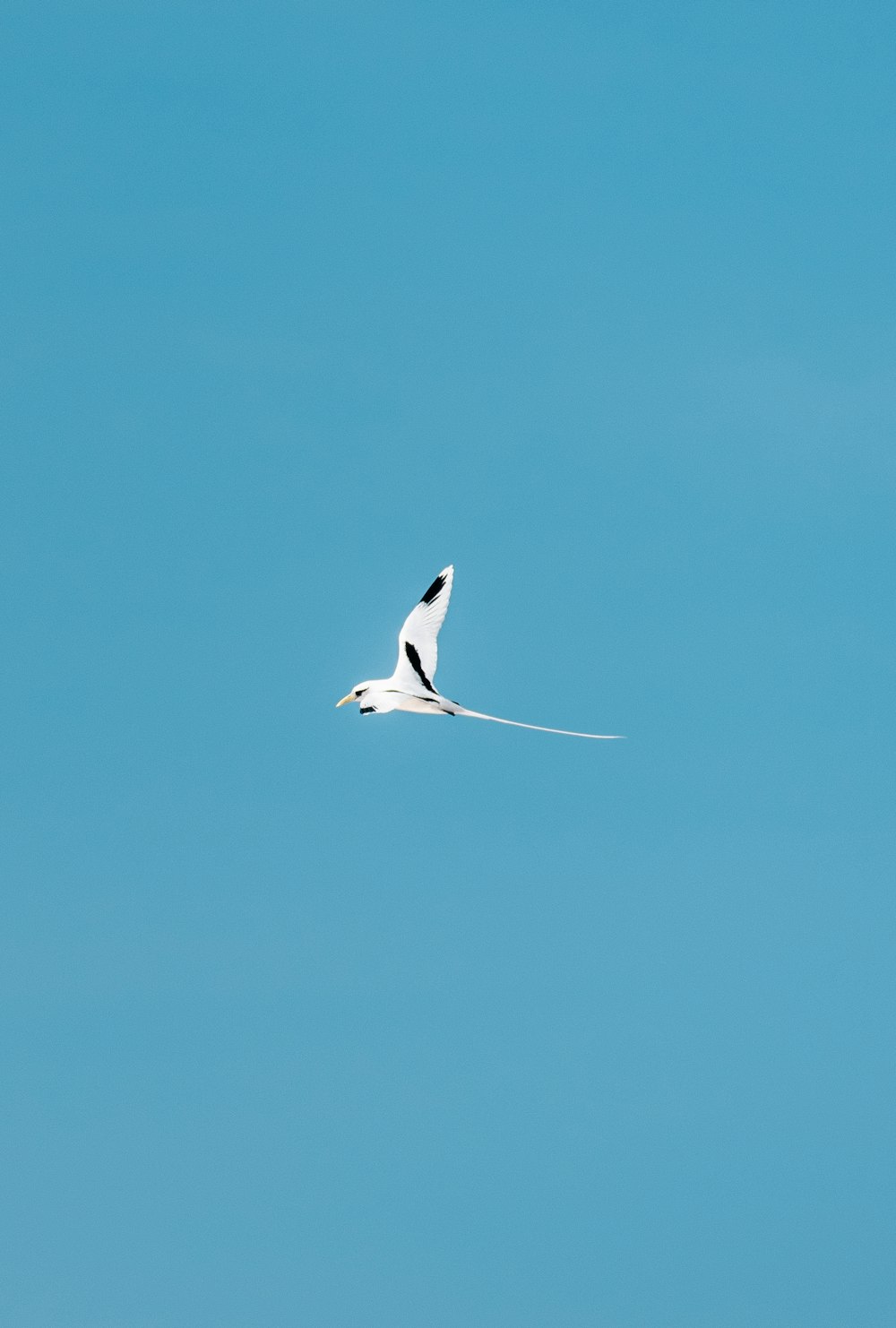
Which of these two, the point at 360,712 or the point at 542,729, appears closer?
the point at 542,729

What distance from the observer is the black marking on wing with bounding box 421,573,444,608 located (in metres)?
72.8

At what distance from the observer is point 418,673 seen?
232 ft

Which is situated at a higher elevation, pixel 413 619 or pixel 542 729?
pixel 413 619

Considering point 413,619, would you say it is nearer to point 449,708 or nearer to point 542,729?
point 449,708

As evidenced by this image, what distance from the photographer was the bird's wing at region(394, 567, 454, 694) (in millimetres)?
70625

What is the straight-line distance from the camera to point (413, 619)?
72.3 metres

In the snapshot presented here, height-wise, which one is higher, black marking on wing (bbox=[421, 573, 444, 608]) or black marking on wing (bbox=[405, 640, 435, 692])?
black marking on wing (bbox=[421, 573, 444, 608])

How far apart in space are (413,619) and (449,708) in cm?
410

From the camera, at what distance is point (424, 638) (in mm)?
72125

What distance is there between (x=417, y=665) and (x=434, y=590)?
322 centimetres

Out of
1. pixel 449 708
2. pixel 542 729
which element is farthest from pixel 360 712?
pixel 542 729

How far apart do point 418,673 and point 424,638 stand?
1800mm

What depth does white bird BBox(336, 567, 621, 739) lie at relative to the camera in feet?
230

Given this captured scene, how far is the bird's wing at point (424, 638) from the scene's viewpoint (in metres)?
70.6
